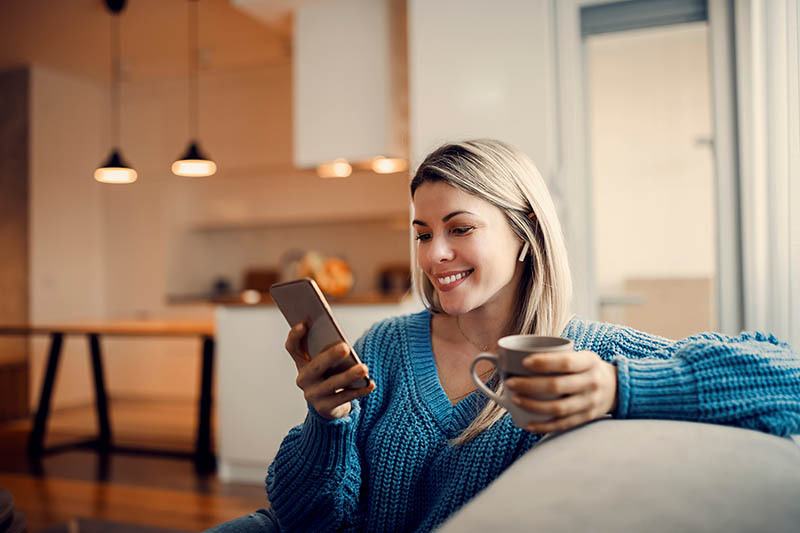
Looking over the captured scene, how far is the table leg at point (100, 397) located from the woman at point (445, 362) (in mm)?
3365

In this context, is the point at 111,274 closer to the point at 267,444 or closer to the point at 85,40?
the point at 85,40

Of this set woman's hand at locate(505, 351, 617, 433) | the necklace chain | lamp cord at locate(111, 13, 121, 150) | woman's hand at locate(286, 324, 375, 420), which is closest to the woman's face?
the necklace chain

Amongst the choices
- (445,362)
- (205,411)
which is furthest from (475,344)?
(205,411)

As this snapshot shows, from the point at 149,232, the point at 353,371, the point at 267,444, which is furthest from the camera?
the point at 149,232

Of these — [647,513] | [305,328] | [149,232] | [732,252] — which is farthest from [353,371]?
[149,232]

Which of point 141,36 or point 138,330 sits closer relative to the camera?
point 138,330

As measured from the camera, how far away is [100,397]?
420cm

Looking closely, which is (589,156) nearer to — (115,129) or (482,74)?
(482,74)

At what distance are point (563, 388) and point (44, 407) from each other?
4095 millimetres

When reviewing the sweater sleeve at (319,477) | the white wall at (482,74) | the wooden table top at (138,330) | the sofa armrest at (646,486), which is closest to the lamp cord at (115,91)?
the wooden table top at (138,330)

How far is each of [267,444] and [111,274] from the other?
11.3 feet

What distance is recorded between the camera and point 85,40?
4801 mm

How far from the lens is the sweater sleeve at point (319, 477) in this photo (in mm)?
1090

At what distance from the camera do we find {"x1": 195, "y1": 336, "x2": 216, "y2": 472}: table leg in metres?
3.60
